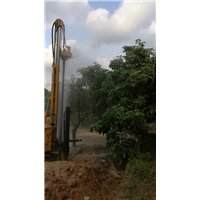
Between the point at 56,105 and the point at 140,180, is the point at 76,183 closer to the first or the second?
the point at 140,180

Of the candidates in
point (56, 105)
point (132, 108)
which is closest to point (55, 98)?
point (56, 105)

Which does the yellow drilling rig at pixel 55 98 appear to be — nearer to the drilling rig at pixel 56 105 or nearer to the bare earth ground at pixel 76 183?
the drilling rig at pixel 56 105

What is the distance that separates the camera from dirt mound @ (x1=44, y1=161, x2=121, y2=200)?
135 inches

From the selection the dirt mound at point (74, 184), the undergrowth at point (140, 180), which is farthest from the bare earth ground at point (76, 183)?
the undergrowth at point (140, 180)

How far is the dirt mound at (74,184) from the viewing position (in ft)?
11.2

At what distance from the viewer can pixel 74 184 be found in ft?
12.0

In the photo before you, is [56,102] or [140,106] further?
[56,102]

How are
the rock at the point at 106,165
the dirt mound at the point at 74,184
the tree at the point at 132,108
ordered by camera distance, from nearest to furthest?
the dirt mound at the point at 74,184 < the tree at the point at 132,108 < the rock at the point at 106,165

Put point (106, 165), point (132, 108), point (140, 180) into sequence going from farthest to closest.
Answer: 1. point (106, 165)
2. point (132, 108)
3. point (140, 180)

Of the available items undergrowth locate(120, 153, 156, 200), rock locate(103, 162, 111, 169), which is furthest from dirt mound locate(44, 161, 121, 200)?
rock locate(103, 162, 111, 169)
